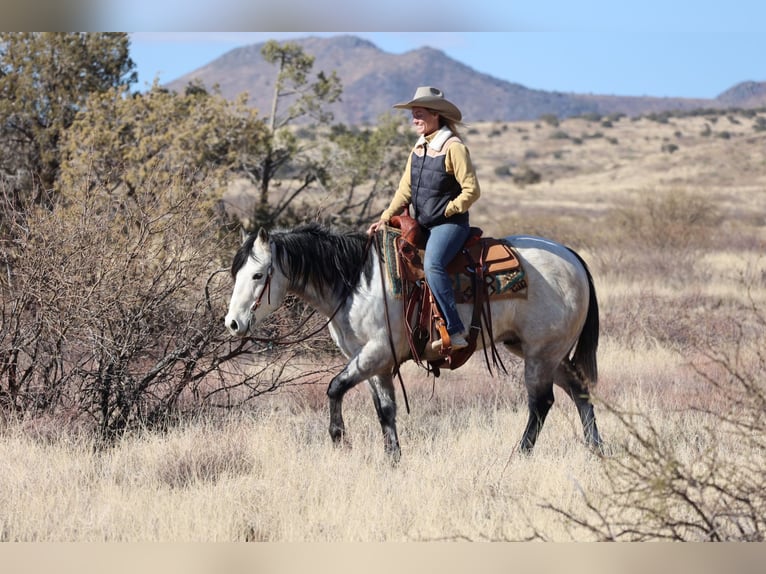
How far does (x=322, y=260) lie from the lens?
711 cm

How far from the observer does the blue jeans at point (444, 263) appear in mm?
6781

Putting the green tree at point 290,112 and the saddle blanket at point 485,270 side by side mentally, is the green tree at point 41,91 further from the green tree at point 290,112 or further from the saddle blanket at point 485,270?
the saddle blanket at point 485,270

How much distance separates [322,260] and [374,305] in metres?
0.50

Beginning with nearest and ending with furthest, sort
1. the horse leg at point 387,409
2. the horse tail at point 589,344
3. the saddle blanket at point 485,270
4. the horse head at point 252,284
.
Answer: the horse head at point 252,284 → the saddle blanket at point 485,270 → the horse leg at point 387,409 → the horse tail at point 589,344

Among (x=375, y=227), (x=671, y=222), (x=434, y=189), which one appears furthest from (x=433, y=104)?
(x=671, y=222)

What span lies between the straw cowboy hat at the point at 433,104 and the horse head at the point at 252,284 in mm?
1389

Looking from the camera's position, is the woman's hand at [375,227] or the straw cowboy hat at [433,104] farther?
the woman's hand at [375,227]

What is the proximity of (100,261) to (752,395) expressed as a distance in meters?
4.79

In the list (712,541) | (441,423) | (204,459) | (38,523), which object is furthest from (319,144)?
(712,541)

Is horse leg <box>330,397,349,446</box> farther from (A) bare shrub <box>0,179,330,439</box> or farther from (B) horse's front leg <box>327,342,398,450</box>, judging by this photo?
(A) bare shrub <box>0,179,330,439</box>

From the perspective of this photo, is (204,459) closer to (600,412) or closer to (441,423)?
(441,423)

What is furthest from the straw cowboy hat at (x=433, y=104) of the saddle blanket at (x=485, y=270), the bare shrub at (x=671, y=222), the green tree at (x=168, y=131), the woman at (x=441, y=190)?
the bare shrub at (x=671, y=222)

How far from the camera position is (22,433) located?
740 centimetres

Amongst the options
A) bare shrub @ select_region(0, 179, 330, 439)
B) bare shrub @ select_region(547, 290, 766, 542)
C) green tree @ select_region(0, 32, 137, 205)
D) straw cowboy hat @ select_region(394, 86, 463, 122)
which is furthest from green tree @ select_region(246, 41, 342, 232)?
bare shrub @ select_region(547, 290, 766, 542)
